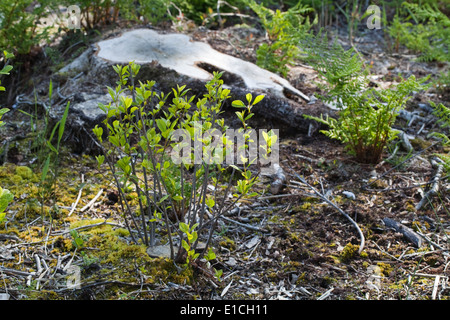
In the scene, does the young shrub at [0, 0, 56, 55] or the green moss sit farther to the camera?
the young shrub at [0, 0, 56, 55]

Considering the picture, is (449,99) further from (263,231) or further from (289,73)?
(263,231)

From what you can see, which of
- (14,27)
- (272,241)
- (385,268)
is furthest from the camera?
(14,27)

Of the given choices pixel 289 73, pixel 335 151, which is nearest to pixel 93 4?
pixel 289 73

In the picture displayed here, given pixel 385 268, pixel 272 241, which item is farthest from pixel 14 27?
pixel 385 268

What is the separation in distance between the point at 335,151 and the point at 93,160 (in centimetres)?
194

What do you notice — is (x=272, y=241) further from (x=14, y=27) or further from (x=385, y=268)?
(x=14, y=27)

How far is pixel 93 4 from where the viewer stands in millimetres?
5348

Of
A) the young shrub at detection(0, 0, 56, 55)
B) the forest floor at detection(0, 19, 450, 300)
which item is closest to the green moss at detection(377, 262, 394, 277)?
the forest floor at detection(0, 19, 450, 300)

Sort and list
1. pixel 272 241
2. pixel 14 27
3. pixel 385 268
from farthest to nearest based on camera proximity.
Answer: pixel 14 27 < pixel 272 241 < pixel 385 268

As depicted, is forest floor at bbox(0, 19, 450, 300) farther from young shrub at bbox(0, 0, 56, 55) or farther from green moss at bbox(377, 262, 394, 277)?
young shrub at bbox(0, 0, 56, 55)

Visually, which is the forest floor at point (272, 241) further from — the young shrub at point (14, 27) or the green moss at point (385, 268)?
the young shrub at point (14, 27)

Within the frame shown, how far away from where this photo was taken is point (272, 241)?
2.66m

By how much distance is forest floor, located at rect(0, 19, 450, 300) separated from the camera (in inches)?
88.4

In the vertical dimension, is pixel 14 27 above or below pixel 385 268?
above
